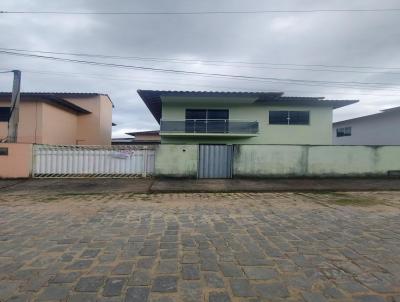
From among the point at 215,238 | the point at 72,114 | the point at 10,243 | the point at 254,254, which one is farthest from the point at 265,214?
the point at 72,114

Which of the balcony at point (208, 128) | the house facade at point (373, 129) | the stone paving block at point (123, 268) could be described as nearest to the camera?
the stone paving block at point (123, 268)

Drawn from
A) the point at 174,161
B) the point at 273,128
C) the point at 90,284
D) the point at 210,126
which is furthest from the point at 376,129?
the point at 90,284

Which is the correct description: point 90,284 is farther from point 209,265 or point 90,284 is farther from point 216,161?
point 216,161


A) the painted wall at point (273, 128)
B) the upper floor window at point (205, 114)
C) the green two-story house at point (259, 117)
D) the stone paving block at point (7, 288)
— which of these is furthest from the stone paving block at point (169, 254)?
the upper floor window at point (205, 114)

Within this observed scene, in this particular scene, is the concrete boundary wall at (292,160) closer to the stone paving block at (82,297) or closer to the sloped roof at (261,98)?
the sloped roof at (261,98)

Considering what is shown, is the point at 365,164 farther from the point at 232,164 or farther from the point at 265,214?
the point at 265,214

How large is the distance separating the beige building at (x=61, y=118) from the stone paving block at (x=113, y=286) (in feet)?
56.0

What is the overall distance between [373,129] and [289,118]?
31.6ft

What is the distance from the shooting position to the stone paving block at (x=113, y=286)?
8.73ft

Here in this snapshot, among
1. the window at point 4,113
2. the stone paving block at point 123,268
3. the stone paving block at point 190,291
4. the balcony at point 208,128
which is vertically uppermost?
the window at point 4,113

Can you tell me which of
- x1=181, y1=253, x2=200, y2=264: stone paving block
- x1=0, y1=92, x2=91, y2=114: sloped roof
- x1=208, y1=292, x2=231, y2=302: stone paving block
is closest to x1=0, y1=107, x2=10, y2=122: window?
x1=0, y1=92, x2=91, y2=114: sloped roof

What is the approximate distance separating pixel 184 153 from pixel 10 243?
31.9ft

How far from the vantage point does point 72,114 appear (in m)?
22.1

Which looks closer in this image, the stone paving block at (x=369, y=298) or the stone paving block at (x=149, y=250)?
the stone paving block at (x=369, y=298)
